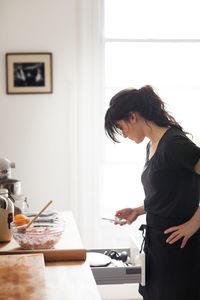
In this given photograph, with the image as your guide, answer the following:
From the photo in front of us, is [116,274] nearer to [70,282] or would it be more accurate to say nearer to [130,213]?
[130,213]

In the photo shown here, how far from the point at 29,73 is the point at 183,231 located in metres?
2.01

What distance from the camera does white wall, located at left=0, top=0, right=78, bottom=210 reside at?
3.21 m

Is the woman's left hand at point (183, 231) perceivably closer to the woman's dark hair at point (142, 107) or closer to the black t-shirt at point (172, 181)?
the black t-shirt at point (172, 181)


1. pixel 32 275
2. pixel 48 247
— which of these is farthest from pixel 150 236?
pixel 32 275

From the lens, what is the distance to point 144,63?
3348mm

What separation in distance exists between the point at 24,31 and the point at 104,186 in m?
1.32

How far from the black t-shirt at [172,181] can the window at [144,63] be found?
1.59m

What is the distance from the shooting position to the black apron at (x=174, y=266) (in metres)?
1.77

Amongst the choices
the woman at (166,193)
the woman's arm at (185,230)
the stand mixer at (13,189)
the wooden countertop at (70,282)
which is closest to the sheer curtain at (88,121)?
the stand mixer at (13,189)

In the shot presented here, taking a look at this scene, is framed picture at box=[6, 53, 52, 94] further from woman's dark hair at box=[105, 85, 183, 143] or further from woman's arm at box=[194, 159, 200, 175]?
woman's arm at box=[194, 159, 200, 175]

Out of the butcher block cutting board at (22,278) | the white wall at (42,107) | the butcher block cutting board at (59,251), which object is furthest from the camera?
the white wall at (42,107)

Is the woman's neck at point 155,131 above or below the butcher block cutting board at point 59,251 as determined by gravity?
above

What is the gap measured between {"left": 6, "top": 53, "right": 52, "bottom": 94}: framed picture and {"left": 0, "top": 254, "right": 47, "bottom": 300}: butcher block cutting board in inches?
79.3

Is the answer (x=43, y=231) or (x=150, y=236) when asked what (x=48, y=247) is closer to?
(x=43, y=231)
